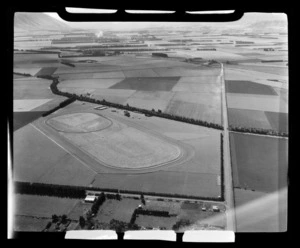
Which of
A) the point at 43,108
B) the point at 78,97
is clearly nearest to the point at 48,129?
the point at 43,108

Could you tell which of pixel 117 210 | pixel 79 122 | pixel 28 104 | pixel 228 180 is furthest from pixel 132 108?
pixel 117 210

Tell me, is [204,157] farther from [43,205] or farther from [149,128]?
[43,205]

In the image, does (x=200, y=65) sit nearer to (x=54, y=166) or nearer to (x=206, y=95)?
(x=206, y=95)

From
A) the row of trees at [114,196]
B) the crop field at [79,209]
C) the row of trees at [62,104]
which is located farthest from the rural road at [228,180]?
the row of trees at [62,104]

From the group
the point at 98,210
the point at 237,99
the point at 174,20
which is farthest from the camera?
the point at 237,99

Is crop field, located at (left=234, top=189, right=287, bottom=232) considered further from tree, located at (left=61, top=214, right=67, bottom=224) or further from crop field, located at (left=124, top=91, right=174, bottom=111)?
crop field, located at (left=124, top=91, right=174, bottom=111)

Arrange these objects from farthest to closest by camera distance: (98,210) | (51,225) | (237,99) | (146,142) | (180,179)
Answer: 1. (237,99)
2. (146,142)
3. (180,179)
4. (98,210)
5. (51,225)

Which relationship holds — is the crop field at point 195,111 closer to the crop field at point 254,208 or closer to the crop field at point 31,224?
the crop field at point 254,208

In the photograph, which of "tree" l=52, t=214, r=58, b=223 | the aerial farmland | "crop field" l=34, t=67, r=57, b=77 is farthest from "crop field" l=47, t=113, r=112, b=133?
"tree" l=52, t=214, r=58, b=223
